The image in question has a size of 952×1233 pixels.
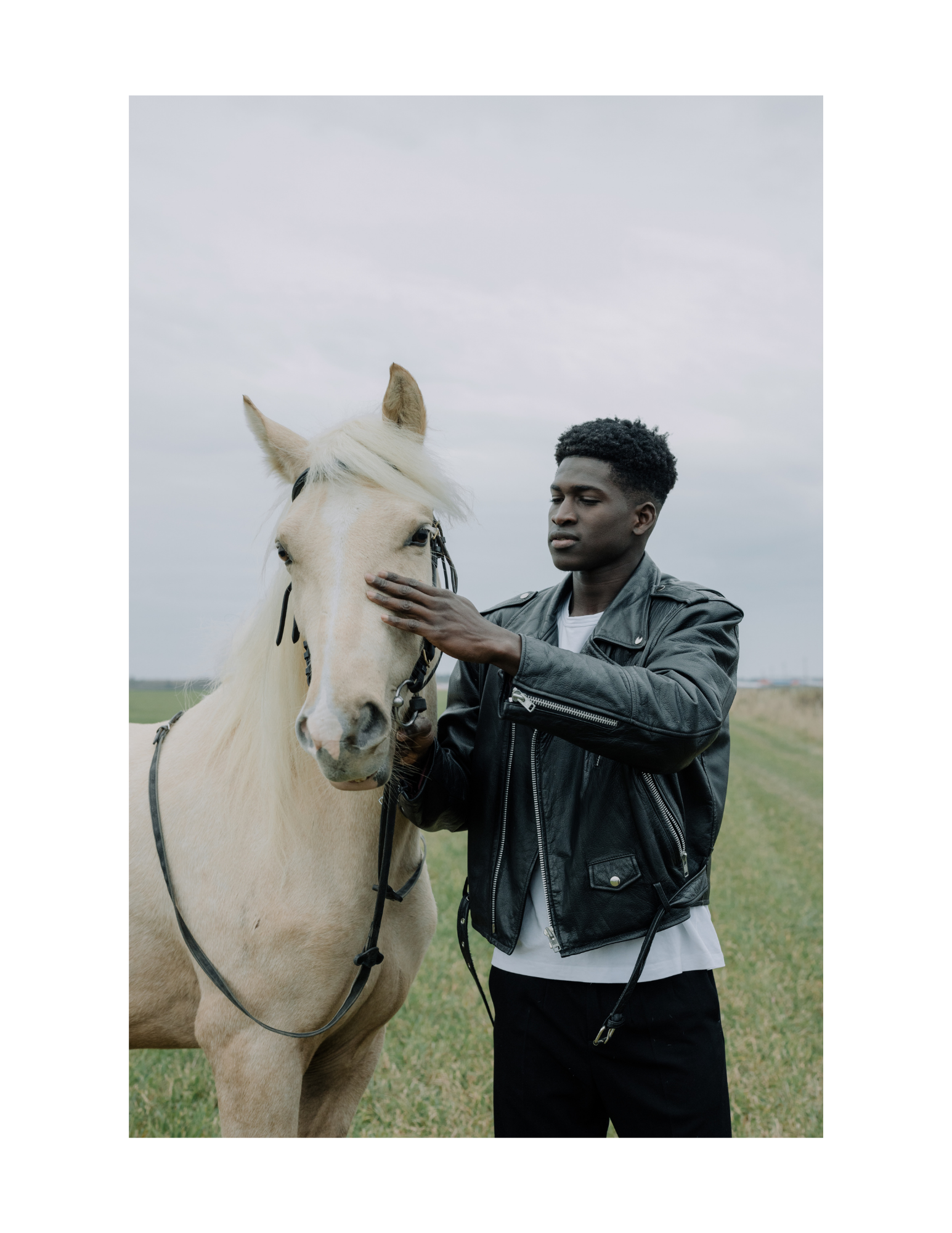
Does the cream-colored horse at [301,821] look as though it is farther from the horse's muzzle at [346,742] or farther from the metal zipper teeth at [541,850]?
the metal zipper teeth at [541,850]

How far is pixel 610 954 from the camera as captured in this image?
2.22 meters

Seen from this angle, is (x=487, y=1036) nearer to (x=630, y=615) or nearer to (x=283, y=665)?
(x=283, y=665)

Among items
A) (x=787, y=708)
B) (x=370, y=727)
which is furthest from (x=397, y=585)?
(x=787, y=708)

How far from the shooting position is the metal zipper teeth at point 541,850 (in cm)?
219

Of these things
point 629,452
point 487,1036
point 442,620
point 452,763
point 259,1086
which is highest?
point 629,452

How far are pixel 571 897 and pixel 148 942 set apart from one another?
1.43 m

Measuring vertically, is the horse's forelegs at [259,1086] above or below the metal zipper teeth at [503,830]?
below

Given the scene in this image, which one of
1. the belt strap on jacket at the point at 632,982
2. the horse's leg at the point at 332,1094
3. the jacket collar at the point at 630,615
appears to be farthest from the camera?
the horse's leg at the point at 332,1094

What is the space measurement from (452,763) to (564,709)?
0.61m

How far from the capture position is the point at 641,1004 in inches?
85.8

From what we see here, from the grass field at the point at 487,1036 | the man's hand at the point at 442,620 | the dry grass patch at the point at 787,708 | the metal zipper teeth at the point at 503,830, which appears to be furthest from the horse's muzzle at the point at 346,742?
the dry grass patch at the point at 787,708

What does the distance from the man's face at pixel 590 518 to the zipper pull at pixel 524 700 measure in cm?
56

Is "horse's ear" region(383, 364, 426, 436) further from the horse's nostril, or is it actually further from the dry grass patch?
the dry grass patch

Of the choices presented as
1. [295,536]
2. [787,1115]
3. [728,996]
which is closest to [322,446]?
[295,536]
